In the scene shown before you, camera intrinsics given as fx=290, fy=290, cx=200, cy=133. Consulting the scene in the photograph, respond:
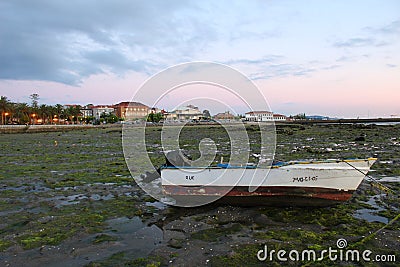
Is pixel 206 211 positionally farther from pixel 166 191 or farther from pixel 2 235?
pixel 2 235

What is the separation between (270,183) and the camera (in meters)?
8.98

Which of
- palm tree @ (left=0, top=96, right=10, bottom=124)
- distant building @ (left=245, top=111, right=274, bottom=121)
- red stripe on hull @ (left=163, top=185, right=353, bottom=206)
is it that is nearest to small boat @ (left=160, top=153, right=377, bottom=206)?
red stripe on hull @ (left=163, top=185, right=353, bottom=206)

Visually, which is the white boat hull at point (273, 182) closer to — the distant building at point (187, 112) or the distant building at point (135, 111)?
the distant building at point (187, 112)

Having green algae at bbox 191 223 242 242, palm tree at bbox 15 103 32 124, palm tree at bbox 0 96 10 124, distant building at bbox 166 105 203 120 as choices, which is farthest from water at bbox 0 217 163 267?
palm tree at bbox 15 103 32 124

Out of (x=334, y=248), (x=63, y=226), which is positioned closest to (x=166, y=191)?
(x=63, y=226)

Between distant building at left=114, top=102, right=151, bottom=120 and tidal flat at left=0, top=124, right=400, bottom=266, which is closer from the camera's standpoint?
tidal flat at left=0, top=124, right=400, bottom=266

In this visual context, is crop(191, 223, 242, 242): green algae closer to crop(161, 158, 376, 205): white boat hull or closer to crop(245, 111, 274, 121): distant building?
crop(161, 158, 376, 205): white boat hull

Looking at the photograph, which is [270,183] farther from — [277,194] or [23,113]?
[23,113]

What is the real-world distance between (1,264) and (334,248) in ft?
23.7

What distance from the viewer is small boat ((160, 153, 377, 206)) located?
890cm

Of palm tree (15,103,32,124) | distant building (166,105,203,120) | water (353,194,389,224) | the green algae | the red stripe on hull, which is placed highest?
palm tree (15,103,32,124)

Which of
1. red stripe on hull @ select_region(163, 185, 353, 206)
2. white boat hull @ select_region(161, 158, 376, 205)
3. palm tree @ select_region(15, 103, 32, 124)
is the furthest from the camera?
palm tree @ select_region(15, 103, 32, 124)

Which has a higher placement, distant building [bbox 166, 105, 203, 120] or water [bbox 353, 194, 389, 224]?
distant building [bbox 166, 105, 203, 120]

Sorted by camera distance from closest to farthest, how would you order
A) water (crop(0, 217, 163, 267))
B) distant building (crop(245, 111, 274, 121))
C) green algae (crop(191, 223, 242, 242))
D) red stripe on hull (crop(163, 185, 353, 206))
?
water (crop(0, 217, 163, 267)), green algae (crop(191, 223, 242, 242)), red stripe on hull (crop(163, 185, 353, 206)), distant building (crop(245, 111, 274, 121))
